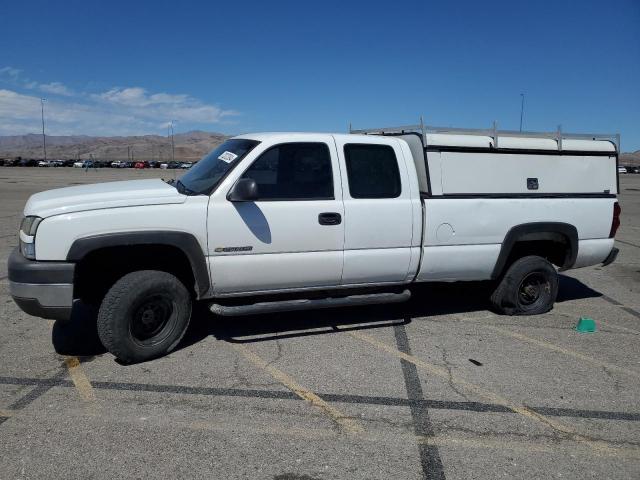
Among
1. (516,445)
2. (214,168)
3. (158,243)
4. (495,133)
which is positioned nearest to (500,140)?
(495,133)

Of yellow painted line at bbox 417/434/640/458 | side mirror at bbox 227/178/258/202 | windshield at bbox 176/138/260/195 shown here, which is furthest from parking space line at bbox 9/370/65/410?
yellow painted line at bbox 417/434/640/458

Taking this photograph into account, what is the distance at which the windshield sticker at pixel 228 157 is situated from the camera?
5.00m

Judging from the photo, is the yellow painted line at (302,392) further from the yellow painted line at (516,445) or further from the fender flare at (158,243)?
the fender flare at (158,243)

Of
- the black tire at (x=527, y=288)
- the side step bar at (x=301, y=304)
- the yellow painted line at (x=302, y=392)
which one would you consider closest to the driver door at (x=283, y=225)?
the side step bar at (x=301, y=304)

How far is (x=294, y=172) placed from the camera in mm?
5078

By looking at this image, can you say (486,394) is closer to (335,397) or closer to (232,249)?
(335,397)

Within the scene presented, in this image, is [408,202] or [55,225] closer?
[55,225]

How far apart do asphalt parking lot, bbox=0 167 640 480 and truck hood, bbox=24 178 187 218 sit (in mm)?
1350

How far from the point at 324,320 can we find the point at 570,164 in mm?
3321

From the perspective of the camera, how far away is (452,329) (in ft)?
19.2

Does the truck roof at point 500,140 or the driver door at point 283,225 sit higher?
the truck roof at point 500,140

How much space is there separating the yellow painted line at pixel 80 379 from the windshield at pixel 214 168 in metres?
1.75

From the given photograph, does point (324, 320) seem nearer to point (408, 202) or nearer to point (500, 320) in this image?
point (408, 202)

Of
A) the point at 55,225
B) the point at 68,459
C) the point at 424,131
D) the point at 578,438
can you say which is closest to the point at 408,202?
the point at 424,131
